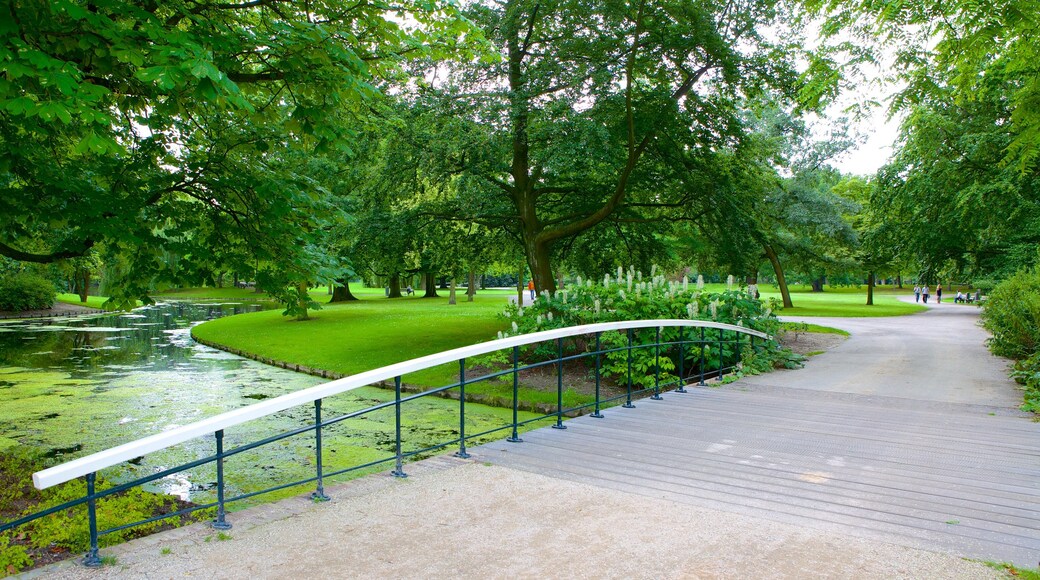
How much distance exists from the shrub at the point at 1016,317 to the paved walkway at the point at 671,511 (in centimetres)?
533

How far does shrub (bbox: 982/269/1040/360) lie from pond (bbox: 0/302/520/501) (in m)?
8.52

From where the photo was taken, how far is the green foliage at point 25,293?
34406mm

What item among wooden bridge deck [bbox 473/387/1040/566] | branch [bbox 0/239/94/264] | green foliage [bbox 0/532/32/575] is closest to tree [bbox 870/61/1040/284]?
wooden bridge deck [bbox 473/387/1040/566]

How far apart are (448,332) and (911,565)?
1734 cm

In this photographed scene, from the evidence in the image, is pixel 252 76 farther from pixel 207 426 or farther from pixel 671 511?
pixel 671 511

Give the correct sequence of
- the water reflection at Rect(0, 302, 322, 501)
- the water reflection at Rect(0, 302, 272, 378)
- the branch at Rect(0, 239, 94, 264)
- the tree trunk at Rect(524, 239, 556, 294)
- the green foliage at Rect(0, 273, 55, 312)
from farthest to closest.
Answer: the green foliage at Rect(0, 273, 55, 312) < the tree trunk at Rect(524, 239, 556, 294) < the water reflection at Rect(0, 302, 272, 378) < the water reflection at Rect(0, 302, 322, 501) < the branch at Rect(0, 239, 94, 264)

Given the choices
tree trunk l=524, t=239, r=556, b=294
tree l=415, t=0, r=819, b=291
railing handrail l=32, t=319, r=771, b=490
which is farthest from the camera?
tree trunk l=524, t=239, r=556, b=294

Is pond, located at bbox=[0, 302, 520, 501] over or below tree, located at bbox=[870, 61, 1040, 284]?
below

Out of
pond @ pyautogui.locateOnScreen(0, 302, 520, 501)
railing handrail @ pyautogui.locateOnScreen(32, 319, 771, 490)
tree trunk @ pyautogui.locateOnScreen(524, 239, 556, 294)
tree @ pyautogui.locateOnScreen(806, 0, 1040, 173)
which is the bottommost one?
pond @ pyautogui.locateOnScreen(0, 302, 520, 501)

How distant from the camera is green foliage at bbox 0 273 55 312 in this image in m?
34.4

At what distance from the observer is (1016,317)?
Result: 11.0m

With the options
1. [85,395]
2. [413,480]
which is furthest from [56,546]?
[85,395]

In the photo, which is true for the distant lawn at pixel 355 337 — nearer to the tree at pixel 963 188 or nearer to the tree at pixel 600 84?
the tree at pixel 600 84

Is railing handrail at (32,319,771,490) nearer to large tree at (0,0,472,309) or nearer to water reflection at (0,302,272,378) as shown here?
large tree at (0,0,472,309)
